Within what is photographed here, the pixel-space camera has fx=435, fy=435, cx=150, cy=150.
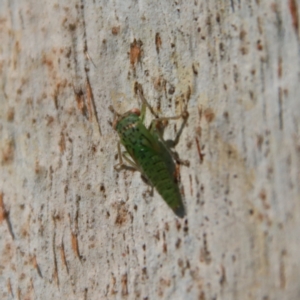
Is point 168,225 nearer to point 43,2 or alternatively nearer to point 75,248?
point 75,248

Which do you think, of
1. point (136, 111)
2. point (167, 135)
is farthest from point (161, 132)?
point (136, 111)

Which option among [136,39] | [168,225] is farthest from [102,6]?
[168,225]

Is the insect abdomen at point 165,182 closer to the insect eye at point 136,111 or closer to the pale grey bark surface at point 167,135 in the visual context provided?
the pale grey bark surface at point 167,135

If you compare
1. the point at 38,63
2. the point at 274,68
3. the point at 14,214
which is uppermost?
the point at 38,63

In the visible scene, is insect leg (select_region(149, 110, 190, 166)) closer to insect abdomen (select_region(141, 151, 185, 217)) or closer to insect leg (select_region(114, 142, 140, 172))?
insect abdomen (select_region(141, 151, 185, 217))

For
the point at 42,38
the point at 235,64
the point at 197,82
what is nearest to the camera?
the point at 235,64

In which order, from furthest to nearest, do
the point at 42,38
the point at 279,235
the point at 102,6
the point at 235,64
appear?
1. the point at 42,38
2. the point at 102,6
3. the point at 235,64
4. the point at 279,235

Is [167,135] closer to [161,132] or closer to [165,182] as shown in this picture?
[161,132]
